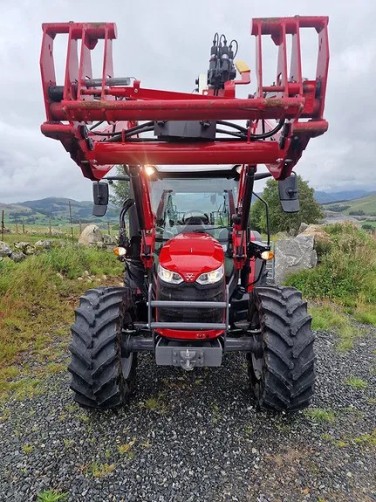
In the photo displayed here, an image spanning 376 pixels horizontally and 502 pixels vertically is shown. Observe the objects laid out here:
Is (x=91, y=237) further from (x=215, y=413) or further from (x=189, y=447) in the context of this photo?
(x=189, y=447)

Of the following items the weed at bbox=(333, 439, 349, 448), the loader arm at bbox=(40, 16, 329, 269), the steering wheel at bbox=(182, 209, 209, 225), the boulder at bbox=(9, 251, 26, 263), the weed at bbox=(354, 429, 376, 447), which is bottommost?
the weed at bbox=(354, 429, 376, 447)

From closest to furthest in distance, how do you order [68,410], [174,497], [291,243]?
1. [174,497]
2. [68,410]
3. [291,243]

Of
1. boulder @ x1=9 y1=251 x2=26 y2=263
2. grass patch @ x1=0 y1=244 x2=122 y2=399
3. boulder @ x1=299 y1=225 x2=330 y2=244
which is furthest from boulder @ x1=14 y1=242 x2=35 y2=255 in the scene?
boulder @ x1=299 y1=225 x2=330 y2=244

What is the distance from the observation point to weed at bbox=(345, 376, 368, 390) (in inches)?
153

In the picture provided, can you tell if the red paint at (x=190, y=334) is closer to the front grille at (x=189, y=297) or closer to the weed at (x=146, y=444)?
the front grille at (x=189, y=297)

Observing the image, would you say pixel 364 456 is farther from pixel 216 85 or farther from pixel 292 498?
pixel 216 85

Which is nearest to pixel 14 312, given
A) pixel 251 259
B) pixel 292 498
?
pixel 251 259

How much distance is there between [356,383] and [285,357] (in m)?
1.55

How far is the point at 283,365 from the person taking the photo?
9.64 ft

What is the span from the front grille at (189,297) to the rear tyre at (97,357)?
42cm

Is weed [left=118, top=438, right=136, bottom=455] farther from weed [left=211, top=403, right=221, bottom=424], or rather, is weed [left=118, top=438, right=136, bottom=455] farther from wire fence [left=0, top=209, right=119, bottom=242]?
wire fence [left=0, top=209, right=119, bottom=242]

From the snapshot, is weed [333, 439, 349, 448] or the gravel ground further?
weed [333, 439, 349, 448]

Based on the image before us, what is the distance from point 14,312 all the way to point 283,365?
174 inches

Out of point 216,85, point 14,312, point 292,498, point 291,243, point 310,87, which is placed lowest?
point 292,498
